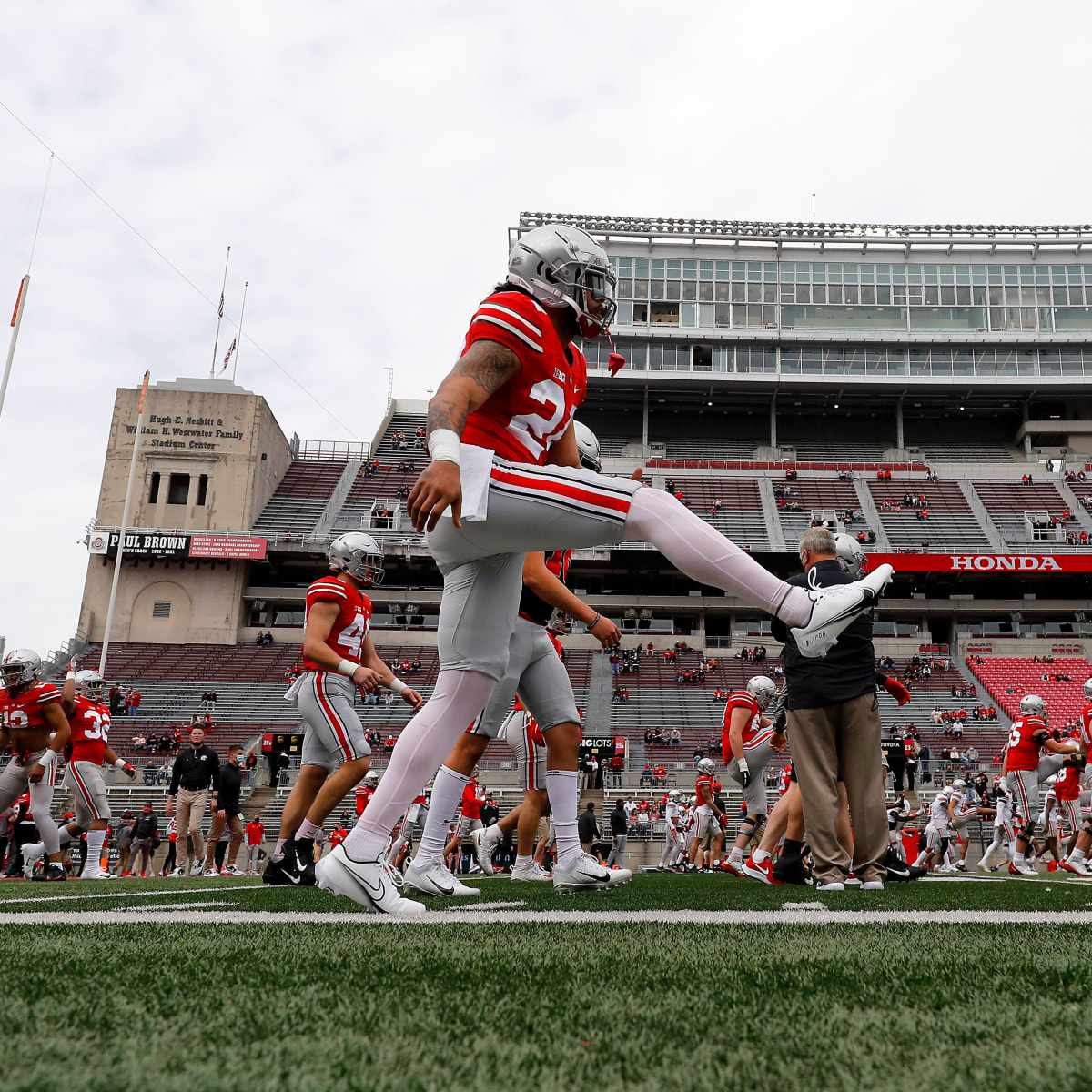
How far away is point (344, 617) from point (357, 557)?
19.9 inches

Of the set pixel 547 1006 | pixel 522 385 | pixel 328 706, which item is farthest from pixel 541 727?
pixel 547 1006

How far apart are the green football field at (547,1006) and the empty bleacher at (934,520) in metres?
41.4

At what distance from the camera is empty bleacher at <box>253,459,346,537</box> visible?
42.8 m

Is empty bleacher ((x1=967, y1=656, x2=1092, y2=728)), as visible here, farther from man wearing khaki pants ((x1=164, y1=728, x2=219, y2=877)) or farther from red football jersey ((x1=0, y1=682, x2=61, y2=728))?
red football jersey ((x1=0, y1=682, x2=61, y2=728))

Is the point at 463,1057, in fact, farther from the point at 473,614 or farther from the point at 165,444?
Result: the point at 165,444

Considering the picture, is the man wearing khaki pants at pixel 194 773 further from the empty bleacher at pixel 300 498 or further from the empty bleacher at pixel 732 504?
the empty bleacher at pixel 732 504

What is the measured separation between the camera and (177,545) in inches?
1599

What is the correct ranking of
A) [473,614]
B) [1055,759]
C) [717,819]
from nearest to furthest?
[473,614], [1055,759], [717,819]

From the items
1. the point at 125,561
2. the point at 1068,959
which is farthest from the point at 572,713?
the point at 125,561

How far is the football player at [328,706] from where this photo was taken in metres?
5.88

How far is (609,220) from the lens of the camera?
5056cm

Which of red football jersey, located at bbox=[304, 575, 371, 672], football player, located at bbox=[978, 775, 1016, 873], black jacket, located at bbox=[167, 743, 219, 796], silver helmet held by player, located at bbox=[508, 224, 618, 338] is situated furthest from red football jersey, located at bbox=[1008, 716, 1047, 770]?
black jacket, located at bbox=[167, 743, 219, 796]

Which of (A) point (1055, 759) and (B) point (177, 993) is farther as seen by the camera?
(A) point (1055, 759)

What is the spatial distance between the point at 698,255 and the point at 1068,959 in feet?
169
